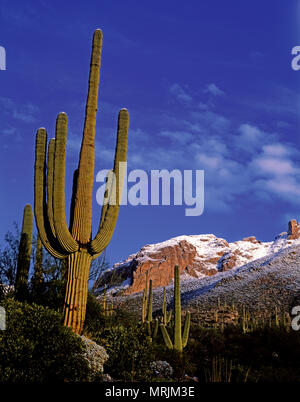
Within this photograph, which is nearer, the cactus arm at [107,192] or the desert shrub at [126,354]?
the desert shrub at [126,354]

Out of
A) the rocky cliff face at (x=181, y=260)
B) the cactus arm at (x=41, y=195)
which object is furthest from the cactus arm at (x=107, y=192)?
the rocky cliff face at (x=181, y=260)

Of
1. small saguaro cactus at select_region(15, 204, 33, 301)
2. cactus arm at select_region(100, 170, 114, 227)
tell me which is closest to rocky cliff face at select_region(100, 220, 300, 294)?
small saguaro cactus at select_region(15, 204, 33, 301)

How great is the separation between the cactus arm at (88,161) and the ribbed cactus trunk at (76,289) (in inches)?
18.0

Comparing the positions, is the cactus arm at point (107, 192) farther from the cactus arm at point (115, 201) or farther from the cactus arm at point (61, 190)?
the cactus arm at point (61, 190)

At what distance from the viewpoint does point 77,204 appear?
1029 cm

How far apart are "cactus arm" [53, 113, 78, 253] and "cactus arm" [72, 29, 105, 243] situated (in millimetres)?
349

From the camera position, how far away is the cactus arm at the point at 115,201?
→ 407 inches

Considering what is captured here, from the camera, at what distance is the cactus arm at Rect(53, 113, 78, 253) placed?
9.88 meters

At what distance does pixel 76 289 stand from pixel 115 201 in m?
2.41

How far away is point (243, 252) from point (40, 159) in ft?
457

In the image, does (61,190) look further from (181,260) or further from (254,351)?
(181,260)

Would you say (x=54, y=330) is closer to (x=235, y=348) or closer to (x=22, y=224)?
(x=22, y=224)

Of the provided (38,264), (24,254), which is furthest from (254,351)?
(24,254)
